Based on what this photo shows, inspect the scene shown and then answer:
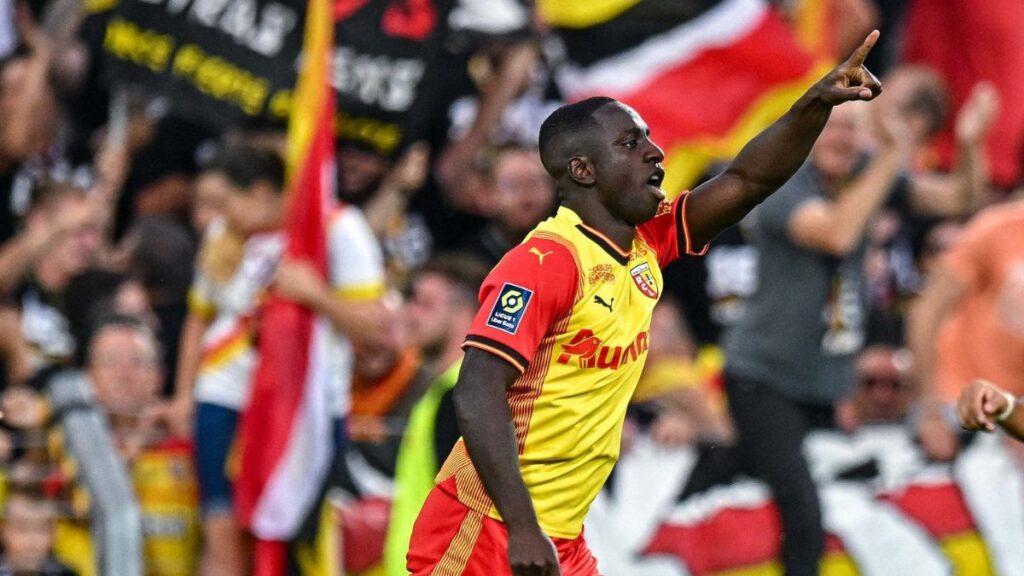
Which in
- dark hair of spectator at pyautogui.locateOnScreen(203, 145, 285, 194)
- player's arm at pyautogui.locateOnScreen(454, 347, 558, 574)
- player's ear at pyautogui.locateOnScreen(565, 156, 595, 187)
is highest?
dark hair of spectator at pyautogui.locateOnScreen(203, 145, 285, 194)

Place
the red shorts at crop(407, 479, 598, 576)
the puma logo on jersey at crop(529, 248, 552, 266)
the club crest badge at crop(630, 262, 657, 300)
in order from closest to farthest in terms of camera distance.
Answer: the puma logo on jersey at crop(529, 248, 552, 266), the red shorts at crop(407, 479, 598, 576), the club crest badge at crop(630, 262, 657, 300)

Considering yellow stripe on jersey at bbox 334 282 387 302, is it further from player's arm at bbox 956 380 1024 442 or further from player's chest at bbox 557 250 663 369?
player's arm at bbox 956 380 1024 442

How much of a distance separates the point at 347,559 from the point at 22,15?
12.0 ft

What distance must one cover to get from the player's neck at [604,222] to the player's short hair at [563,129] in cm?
12

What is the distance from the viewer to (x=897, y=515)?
8734 mm

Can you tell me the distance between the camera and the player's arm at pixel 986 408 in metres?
5.10

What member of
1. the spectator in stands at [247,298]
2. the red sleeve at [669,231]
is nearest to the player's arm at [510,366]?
the red sleeve at [669,231]

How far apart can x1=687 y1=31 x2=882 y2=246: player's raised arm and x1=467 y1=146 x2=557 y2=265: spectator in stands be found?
3.65 meters

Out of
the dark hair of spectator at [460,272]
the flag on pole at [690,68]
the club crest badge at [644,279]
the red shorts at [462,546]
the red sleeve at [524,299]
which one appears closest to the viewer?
the red sleeve at [524,299]

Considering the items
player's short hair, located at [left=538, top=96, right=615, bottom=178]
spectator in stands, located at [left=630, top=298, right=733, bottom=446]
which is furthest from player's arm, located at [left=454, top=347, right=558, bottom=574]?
spectator in stands, located at [left=630, top=298, right=733, bottom=446]

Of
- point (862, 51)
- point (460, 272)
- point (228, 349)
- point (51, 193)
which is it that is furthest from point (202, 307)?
point (862, 51)

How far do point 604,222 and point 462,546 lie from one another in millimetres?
955

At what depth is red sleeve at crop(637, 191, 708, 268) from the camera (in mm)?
5398

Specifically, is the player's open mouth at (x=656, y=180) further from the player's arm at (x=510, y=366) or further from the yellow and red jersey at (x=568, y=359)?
the player's arm at (x=510, y=366)
